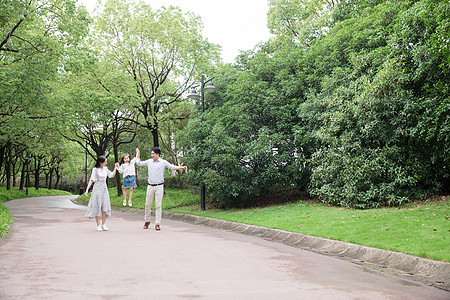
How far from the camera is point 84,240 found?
8742 mm

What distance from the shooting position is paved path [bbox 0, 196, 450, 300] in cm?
455

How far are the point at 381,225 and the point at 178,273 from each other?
19.7 feet

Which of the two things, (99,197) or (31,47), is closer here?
(99,197)

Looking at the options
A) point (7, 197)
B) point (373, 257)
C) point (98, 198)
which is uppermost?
point (98, 198)

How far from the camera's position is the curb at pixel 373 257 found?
579cm

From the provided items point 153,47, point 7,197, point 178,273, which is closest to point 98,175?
point 178,273

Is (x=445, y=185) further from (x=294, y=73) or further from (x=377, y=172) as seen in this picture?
(x=294, y=73)

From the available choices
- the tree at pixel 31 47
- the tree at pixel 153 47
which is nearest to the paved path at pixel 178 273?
the tree at pixel 31 47

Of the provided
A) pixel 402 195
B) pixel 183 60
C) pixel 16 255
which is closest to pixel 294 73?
pixel 402 195

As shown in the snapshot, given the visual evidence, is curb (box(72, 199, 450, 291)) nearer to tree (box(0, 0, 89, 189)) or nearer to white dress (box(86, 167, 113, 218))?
white dress (box(86, 167, 113, 218))

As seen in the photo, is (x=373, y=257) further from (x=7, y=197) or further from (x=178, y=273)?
(x=7, y=197)

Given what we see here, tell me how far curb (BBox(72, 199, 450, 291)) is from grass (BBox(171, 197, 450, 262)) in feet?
0.68

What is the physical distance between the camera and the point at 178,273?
5559 millimetres

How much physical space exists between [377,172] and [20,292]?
38.2ft
